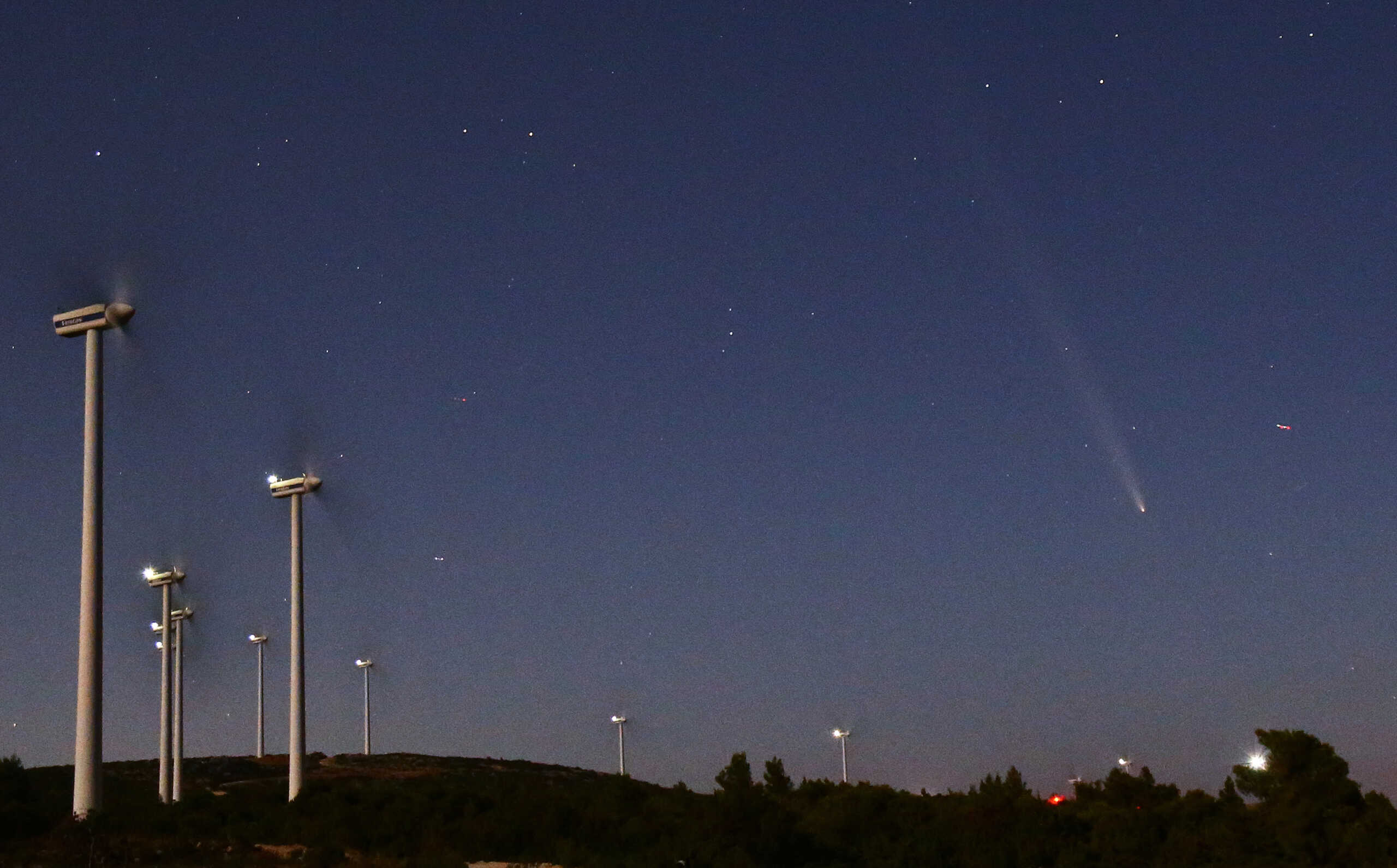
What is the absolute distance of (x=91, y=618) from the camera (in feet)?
132

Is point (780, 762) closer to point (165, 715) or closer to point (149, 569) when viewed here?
point (165, 715)

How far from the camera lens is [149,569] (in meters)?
76.9

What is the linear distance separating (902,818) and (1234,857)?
9826 millimetres

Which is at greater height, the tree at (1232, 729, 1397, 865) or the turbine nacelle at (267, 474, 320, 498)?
the turbine nacelle at (267, 474, 320, 498)

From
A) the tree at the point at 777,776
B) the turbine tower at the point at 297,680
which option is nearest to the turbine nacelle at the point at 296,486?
the turbine tower at the point at 297,680

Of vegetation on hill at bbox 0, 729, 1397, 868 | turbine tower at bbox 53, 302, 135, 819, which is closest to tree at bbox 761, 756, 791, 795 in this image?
vegetation on hill at bbox 0, 729, 1397, 868

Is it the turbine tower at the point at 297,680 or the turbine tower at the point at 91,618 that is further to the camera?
the turbine tower at the point at 297,680

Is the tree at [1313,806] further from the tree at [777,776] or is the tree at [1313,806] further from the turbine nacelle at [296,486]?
the turbine nacelle at [296,486]

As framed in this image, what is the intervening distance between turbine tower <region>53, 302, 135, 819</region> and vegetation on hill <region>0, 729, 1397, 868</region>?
3.42 ft

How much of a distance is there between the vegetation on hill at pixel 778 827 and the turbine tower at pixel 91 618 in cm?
104

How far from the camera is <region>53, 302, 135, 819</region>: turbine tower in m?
39.3

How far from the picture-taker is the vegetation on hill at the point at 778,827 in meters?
37.0

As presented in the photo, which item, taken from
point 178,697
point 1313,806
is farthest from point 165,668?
point 1313,806

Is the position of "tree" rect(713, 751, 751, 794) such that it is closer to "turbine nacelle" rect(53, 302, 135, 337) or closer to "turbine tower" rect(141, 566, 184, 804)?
"turbine nacelle" rect(53, 302, 135, 337)
